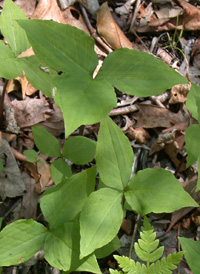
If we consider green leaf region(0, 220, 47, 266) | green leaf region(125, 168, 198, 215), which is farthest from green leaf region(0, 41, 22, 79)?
green leaf region(125, 168, 198, 215)

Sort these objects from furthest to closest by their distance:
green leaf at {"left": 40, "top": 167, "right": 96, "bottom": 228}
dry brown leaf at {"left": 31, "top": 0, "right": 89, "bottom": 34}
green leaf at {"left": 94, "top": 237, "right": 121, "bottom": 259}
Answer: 1. dry brown leaf at {"left": 31, "top": 0, "right": 89, "bottom": 34}
2. green leaf at {"left": 94, "top": 237, "right": 121, "bottom": 259}
3. green leaf at {"left": 40, "top": 167, "right": 96, "bottom": 228}

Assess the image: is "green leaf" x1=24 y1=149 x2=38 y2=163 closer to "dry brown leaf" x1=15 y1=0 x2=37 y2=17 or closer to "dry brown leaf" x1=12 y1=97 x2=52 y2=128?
"dry brown leaf" x1=12 y1=97 x2=52 y2=128

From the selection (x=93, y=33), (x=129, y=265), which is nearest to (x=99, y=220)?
(x=129, y=265)

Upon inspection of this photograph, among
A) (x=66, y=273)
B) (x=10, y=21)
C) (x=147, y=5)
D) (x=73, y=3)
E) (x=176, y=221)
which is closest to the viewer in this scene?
(x=66, y=273)

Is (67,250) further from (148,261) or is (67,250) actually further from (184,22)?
(184,22)

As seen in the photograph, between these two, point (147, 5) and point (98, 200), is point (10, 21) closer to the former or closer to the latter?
point (98, 200)

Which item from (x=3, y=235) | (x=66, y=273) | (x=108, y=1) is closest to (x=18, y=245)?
(x=3, y=235)
